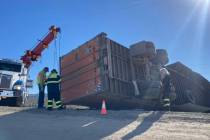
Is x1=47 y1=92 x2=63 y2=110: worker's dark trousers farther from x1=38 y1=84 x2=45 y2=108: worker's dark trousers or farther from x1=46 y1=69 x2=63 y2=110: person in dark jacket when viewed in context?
x1=38 y1=84 x2=45 y2=108: worker's dark trousers

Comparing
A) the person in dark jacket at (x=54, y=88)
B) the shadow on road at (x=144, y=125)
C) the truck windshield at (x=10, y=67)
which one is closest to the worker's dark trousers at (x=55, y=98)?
the person in dark jacket at (x=54, y=88)

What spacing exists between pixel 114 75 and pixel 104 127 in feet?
12.8

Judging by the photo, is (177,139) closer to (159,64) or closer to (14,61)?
(159,64)

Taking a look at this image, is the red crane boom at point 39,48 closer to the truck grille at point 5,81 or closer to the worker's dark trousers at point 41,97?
the truck grille at point 5,81

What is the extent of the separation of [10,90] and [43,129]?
7024 mm

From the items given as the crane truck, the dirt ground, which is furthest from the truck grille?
the dirt ground

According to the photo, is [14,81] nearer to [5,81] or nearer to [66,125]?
[5,81]

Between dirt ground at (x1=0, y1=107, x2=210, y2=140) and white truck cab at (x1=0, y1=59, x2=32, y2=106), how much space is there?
13.2 feet

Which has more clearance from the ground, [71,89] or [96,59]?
[96,59]

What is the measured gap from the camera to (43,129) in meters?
8.05

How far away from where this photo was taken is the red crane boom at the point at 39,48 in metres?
16.2

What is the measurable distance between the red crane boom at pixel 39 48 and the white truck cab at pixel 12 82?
3.08 feet

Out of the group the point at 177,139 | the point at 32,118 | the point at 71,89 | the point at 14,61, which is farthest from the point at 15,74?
the point at 177,139

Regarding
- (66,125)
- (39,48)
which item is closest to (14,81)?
(39,48)
